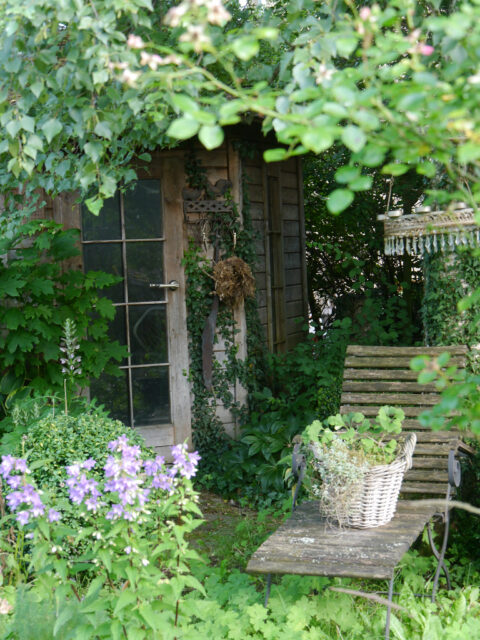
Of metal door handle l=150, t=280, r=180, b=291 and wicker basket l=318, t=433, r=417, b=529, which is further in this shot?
metal door handle l=150, t=280, r=180, b=291

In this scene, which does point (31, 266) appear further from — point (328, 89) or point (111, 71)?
point (328, 89)

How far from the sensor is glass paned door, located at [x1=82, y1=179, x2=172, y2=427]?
19.1ft

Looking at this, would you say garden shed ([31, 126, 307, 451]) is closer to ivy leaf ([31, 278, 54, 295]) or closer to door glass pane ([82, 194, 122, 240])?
door glass pane ([82, 194, 122, 240])

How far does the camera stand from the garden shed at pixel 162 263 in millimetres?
5828

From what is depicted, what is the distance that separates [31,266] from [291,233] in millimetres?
2674

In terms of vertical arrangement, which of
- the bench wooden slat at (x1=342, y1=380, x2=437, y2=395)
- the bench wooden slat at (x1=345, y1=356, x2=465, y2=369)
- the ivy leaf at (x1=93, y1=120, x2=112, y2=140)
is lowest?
the bench wooden slat at (x1=342, y1=380, x2=437, y2=395)

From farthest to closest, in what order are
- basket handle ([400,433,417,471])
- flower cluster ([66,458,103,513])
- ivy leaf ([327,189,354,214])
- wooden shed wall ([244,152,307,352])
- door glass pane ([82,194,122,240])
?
1. wooden shed wall ([244,152,307,352])
2. door glass pane ([82,194,122,240])
3. basket handle ([400,433,417,471])
4. flower cluster ([66,458,103,513])
5. ivy leaf ([327,189,354,214])

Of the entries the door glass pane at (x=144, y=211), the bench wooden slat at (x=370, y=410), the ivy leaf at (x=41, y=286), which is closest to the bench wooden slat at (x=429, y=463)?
the bench wooden slat at (x=370, y=410)

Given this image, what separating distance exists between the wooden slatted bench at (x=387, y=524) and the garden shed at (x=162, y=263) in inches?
66.8

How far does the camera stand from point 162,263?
590 centimetres

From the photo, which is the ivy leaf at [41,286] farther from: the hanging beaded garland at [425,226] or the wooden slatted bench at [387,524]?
the hanging beaded garland at [425,226]

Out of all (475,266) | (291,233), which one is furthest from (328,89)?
(291,233)

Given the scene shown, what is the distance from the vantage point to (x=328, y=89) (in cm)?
156

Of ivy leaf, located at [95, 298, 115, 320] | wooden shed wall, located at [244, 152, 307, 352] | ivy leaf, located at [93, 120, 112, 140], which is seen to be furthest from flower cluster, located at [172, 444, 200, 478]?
wooden shed wall, located at [244, 152, 307, 352]
